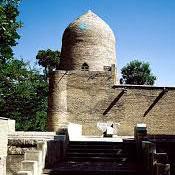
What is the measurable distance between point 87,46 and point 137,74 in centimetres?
2391

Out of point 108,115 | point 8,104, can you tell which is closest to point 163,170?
point 108,115

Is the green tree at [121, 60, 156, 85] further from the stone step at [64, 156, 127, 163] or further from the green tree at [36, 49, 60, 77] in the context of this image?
the stone step at [64, 156, 127, 163]

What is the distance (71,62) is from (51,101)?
13.4ft

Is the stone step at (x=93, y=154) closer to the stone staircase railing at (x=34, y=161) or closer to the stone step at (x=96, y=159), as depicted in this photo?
the stone step at (x=96, y=159)

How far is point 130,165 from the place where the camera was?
34.1 ft

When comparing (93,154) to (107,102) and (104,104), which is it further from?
(107,102)

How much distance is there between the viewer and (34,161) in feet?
29.4

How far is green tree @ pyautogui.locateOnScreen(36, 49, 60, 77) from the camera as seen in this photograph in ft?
135

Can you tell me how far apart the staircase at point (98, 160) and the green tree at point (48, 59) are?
29.0m

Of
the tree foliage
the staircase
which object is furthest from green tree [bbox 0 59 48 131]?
the staircase

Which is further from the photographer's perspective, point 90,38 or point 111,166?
point 90,38

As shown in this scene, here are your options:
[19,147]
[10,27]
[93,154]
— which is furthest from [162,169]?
[10,27]

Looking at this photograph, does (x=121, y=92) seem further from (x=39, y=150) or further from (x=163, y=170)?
(x=163, y=170)

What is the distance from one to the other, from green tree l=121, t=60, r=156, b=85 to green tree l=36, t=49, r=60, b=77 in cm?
1188
